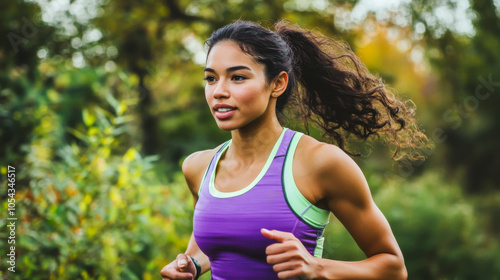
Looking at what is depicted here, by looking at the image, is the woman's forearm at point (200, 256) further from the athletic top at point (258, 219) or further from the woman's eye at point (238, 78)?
the woman's eye at point (238, 78)

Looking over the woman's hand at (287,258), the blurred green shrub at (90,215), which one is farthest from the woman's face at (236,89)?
the blurred green shrub at (90,215)

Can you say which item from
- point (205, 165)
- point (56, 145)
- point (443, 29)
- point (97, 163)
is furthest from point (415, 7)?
point (205, 165)

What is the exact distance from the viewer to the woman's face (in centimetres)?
194

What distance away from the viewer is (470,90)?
44.9ft

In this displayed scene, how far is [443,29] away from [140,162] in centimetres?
858

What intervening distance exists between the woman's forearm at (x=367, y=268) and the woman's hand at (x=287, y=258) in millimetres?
82

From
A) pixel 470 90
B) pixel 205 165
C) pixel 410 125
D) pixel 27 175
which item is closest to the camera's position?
pixel 205 165

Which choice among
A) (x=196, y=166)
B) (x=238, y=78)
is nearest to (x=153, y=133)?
(x=196, y=166)

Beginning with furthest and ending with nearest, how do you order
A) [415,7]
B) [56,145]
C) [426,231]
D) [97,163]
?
[415,7] < [426,231] < [56,145] < [97,163]

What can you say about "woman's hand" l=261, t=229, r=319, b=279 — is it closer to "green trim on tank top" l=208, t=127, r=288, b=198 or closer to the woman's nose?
"green trim on tank top" l=208, t=127, r=288, b=198

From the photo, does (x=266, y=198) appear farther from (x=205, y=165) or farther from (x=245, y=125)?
(x=205, y=165)

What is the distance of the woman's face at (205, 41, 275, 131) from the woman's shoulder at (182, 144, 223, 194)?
1.29 ft

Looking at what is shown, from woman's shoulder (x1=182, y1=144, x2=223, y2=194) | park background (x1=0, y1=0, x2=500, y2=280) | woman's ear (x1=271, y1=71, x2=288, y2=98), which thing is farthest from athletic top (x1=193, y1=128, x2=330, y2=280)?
park background (x1=0, y1=0, x2=500, y2=280)

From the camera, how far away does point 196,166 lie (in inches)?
92.6
